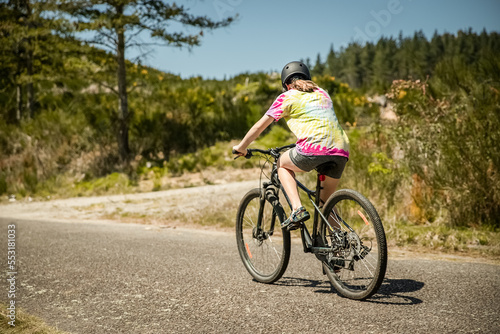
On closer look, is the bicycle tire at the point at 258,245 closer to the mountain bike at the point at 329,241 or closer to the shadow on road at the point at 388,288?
the mountain bike at the point at 329,241

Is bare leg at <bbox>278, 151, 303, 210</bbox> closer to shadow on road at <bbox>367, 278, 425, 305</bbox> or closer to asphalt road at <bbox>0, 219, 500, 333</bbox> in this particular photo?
asphalt road at <bbox>0, 219, 500, 333</bbox>

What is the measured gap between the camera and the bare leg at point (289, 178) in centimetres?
383

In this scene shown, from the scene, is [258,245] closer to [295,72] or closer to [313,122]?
[313,122]

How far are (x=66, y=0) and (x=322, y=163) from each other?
1151cm

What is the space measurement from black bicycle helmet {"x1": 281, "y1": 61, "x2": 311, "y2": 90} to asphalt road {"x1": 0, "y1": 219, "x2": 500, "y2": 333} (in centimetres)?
186

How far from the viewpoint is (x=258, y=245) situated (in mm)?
4516

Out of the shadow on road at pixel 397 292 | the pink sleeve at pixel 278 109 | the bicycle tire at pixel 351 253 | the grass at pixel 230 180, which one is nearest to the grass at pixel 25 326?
the bicycle tire at pixel 351 253

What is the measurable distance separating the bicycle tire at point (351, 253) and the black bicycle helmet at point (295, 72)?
3.56 feet

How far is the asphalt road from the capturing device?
10.2ft

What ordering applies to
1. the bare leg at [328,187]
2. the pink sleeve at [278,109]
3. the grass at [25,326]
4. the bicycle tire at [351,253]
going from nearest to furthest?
the grass at [25,326] → the bicycle tire at [351,253] → the pink sleeve at [278,109] → the bare leg at [328,187]

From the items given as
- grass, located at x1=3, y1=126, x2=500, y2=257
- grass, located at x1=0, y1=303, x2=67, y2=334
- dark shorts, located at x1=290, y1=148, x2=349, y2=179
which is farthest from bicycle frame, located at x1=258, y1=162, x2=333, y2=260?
grass, located at x1=3, y1=126, x2=500, y2=257

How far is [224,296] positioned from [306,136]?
1.50 m

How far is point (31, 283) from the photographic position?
4.19 meters

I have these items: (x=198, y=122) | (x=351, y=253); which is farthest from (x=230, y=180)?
(x=351, y=253)
